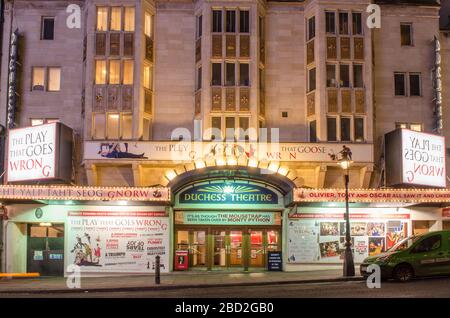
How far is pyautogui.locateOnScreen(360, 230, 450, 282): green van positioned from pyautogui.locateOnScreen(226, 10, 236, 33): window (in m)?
13.9

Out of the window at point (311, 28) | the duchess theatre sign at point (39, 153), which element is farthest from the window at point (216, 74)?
the duchess theatre sign at point (39, 153)

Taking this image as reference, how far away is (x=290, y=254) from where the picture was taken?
30812 millimetres

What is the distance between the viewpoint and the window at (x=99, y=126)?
31094 mm

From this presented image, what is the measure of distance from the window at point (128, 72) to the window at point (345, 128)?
1069 cm

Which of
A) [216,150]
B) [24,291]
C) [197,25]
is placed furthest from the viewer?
[197,25]

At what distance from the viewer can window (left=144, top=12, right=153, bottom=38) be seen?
32.2m

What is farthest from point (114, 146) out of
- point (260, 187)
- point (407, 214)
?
point (407, 214)

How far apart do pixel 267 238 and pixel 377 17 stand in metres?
12.6

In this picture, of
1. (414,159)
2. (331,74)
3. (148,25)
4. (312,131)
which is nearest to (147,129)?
(148,25)

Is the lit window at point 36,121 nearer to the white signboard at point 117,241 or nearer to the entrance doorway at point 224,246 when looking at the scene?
the white signboard at point 117,241

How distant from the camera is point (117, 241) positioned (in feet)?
99.9

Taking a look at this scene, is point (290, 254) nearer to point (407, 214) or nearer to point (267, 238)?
point (267, 238)

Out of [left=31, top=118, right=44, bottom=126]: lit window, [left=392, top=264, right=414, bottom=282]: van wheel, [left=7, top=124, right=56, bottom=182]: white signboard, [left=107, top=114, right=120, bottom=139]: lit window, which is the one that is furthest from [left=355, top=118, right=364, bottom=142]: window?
[left=31, top=118, right=44, bottom=126]: lit window

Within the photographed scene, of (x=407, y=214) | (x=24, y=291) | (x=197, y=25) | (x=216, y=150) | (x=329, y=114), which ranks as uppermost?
(x=197, y=25)
